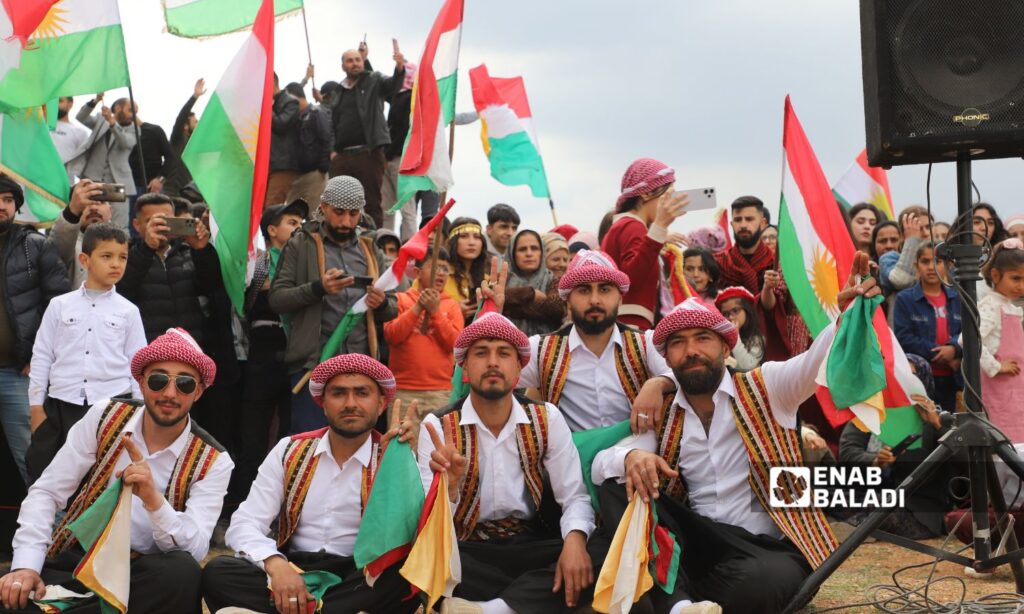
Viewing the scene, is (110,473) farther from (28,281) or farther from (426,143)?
(426,143)

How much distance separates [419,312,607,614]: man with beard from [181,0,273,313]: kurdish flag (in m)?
2.32

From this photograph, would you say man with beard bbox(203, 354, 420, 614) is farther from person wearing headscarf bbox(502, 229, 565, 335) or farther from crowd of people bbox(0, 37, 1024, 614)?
person wearing headscarf bbox(502, 229, 565, 335)

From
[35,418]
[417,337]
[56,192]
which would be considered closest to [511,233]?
[417,337]

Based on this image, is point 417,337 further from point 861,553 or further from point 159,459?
point 861,553

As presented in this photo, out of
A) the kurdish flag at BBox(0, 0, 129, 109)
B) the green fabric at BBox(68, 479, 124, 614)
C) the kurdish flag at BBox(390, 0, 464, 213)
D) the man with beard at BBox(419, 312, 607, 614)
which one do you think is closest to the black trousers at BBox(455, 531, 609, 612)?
the man with beard at BBox(419, 312, 607, 614)

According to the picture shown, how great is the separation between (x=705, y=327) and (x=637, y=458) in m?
0.72

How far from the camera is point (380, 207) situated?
11.5 m

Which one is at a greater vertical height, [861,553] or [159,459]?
[159,459]

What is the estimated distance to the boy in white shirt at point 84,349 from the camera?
6652 millimetres

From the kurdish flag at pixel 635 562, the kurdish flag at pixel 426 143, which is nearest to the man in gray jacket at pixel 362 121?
the kurdish flag at pixel 426 143

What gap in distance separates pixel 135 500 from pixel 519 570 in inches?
68.4

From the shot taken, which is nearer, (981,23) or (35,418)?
(981,23)

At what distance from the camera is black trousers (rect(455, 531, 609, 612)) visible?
17.5 feet

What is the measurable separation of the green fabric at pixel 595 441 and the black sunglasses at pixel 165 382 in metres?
1.78
